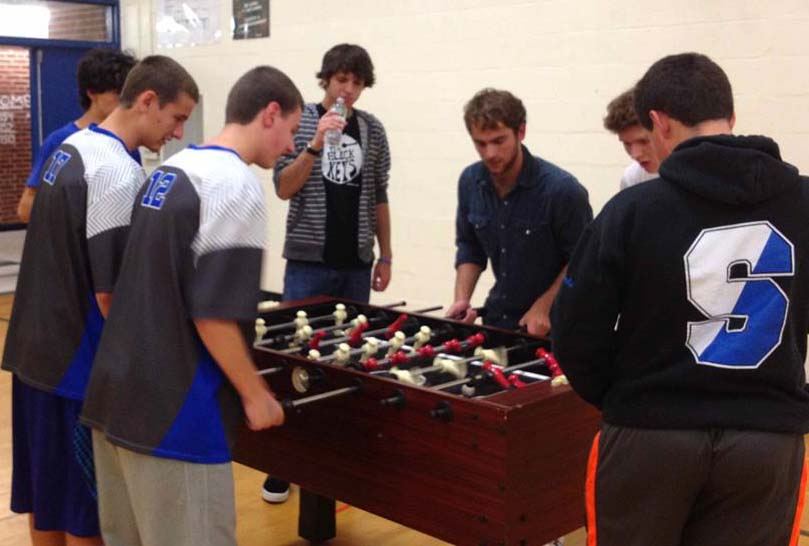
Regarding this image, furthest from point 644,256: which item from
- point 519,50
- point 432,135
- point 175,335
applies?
point 432,135

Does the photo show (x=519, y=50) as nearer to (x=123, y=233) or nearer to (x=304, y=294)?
(x=304, y=294)

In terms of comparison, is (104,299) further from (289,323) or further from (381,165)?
(381,165)

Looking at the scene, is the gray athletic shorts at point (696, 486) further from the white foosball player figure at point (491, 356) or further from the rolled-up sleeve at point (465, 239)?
the rolled-up sleeve at point (465, 239)

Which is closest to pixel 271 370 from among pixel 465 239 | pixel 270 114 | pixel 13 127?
pixel 270 114

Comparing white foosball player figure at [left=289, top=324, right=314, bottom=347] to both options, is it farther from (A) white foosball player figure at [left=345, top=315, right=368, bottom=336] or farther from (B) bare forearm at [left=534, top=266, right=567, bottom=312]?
(B) bare forearm at [left=534, top=266, right=567, bottom=312]

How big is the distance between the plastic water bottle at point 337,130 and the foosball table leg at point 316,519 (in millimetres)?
1293

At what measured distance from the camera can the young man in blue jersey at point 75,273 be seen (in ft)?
7.91

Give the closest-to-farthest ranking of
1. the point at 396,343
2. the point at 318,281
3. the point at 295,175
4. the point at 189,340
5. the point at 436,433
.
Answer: the point at 189,340, the point at 436,433, the point at 396,343, the point at 295,175, the point at 318,281

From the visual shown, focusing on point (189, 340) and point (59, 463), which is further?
point (59, 463)

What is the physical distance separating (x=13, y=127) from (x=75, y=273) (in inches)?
244

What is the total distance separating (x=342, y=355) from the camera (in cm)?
269

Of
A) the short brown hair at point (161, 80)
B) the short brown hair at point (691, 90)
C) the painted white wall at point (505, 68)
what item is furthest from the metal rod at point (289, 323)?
the painted white wall at point (505, 68)

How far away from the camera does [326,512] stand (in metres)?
3.30

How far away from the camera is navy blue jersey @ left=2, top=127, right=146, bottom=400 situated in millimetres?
2428
